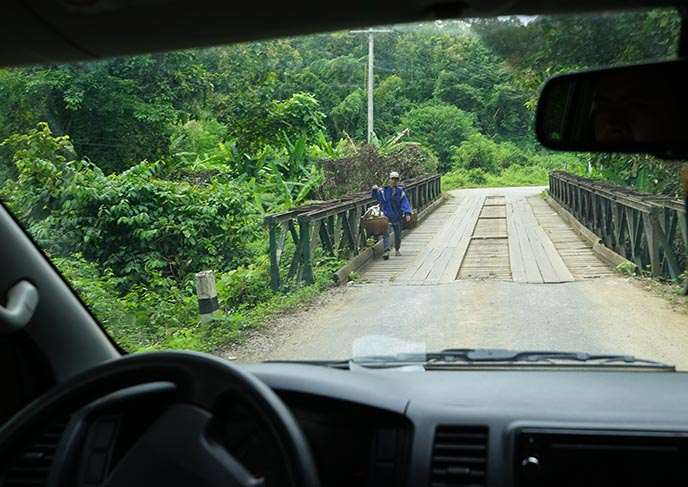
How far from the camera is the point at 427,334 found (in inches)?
124

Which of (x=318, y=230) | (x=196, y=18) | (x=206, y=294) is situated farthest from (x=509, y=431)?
(x=318, y=230)

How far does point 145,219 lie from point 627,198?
99.8 inches

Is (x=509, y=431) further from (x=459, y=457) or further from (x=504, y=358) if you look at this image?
(x=504, y=358)

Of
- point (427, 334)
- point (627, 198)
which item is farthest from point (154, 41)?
point (627, 198)

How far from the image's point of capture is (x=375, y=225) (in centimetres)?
433

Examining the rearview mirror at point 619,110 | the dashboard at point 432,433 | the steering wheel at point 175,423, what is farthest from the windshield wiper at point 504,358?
the steering wheel at point 175,423

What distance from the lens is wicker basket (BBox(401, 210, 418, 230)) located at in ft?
13.7

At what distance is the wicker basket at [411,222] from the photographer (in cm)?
417

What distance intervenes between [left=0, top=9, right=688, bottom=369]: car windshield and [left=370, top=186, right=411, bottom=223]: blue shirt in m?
0.02

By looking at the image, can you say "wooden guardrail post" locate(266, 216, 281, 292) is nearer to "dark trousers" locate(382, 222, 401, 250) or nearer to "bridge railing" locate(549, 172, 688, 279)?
"dark trousers" locate(382, 222, 401, 250)

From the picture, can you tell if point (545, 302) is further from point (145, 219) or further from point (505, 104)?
point (145, 219)

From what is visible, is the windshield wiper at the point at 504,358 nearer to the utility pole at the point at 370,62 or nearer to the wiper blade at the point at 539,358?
the wiper blade at the point at 539,358

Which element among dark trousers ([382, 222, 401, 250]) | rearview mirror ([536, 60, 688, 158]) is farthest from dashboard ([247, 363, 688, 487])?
dark trousers ([382, 222, 401, 250])

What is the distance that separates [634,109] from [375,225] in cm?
281
